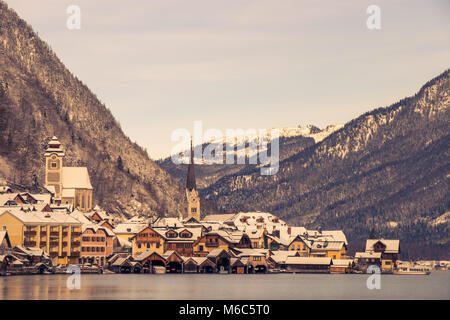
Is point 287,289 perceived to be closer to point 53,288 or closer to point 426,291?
point 426,291

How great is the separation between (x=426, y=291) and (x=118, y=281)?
5398cm
